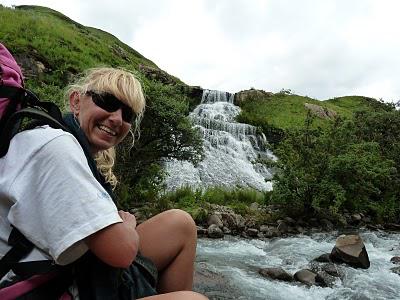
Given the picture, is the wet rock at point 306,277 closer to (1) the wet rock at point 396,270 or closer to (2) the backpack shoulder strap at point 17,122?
(1) the wet rock at point 396,270

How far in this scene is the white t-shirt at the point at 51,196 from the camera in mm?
1435

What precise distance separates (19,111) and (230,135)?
67.0ft

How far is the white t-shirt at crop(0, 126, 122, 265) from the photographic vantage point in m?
1.43

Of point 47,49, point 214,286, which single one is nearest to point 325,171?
point 214,286

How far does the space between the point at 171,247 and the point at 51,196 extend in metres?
1.20

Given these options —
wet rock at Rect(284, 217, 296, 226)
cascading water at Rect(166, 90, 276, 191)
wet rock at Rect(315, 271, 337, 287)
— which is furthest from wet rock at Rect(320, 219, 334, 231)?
wet rock at Rect(315, 271, 337, 287)

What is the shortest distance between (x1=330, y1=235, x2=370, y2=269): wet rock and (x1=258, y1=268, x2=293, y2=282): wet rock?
65.0 inches

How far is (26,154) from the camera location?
1.45m

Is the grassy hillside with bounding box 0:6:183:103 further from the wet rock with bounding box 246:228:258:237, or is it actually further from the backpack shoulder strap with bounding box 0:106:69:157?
the backpack shoulder strap with bounding box 0:106:69:157

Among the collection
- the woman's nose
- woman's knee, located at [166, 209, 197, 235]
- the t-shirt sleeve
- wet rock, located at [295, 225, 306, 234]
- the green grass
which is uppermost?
the green grass

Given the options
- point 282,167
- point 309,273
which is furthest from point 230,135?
point 309,273

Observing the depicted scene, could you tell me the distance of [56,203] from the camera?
144 centimetres

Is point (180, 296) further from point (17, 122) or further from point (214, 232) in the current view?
point (214, 232)

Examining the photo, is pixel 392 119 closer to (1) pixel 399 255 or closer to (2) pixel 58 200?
(1) pixel 399 255
